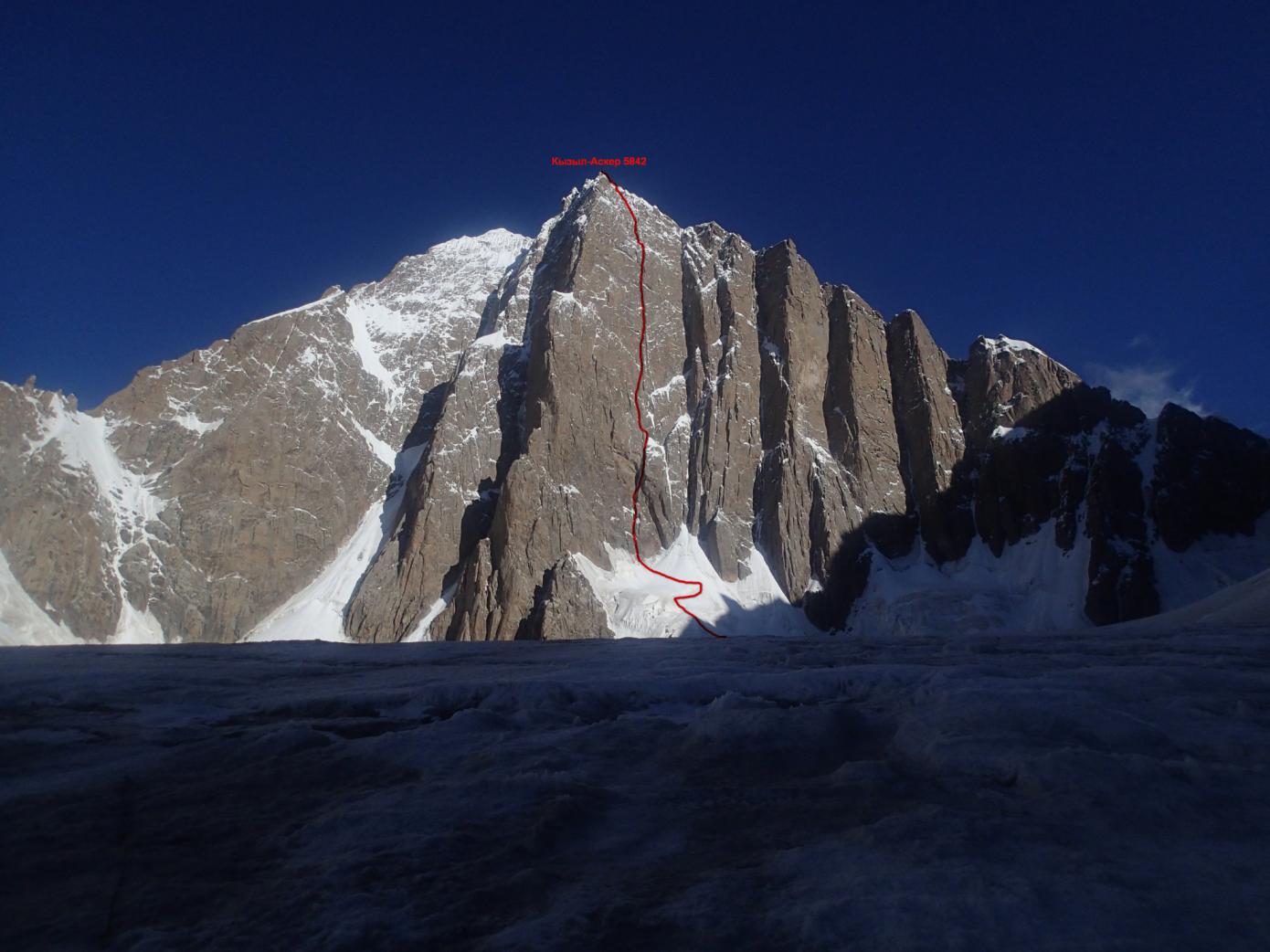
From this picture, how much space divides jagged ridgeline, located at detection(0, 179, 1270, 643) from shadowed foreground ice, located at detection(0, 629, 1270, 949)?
65003 millimetres

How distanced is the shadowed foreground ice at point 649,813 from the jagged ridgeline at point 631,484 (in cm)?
6500

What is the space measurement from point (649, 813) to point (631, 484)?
84753mm

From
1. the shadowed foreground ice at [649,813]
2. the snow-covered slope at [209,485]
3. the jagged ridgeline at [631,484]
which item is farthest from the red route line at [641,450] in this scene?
the shadowed foreground ice at [649,813]

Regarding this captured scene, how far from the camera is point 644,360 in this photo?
97.0 m

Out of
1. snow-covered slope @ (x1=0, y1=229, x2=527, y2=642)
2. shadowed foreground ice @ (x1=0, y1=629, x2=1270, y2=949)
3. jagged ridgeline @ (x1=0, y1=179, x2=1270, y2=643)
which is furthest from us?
snow-covered slope @ (x1=0, y1=229, x2=527, y2=642)

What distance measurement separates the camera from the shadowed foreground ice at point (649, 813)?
2.51 m

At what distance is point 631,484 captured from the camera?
290 feet

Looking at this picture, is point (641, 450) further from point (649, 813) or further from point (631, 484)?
point (649, 813)

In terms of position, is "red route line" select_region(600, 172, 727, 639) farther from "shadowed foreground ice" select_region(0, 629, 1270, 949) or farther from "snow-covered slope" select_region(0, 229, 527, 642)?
"shadowed foreground ice" select_region(0, 629, 1270, 949)

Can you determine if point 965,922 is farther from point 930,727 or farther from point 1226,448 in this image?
point 1226,448

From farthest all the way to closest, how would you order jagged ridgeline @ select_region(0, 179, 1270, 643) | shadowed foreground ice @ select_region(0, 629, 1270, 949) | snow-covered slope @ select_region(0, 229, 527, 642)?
snow-covered slope @ select_region(0, 229, 527, 642) < jagged ridgeline @ select_region(0, 179, 1270, 643) < shadowed foreground ice @ select_region(0, 629, 1270, 949)

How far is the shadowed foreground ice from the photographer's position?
2512 mm

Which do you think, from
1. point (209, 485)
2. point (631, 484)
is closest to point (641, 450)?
point (631, 484)

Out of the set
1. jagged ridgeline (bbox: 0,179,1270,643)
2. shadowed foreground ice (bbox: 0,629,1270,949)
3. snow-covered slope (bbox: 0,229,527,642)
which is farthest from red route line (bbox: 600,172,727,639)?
shadowed foreground ice (bbox: 0,629,1270,949)
